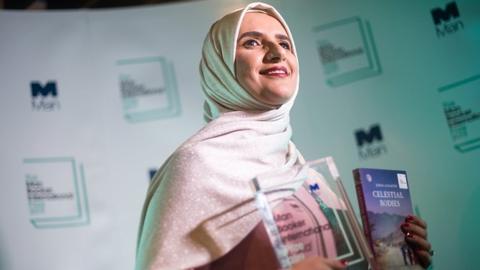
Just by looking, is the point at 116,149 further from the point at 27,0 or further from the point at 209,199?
the point at 209,199

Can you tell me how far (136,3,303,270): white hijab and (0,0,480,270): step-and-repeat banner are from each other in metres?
0.83

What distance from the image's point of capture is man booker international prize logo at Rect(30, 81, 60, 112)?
2.41m

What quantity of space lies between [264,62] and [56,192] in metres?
1.15

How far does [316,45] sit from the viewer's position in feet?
8.30

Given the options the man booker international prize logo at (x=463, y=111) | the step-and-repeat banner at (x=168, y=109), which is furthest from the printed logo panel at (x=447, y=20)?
the man booker international prize logo at (x=463, y=111)

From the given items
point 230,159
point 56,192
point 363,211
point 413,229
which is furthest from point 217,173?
point 56,192

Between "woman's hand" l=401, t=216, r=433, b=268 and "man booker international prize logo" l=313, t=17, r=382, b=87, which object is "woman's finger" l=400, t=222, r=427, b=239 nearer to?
"woman's hand" l=401, t=216, r=433, b=268

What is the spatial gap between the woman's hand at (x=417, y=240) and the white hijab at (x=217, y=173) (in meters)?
0.28

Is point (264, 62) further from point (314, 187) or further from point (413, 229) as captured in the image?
point (413, 229)

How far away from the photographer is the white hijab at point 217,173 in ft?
4.30

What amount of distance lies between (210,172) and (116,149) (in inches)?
45.5

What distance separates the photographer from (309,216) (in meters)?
1.28

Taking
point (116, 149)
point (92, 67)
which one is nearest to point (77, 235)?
point (116, 149)

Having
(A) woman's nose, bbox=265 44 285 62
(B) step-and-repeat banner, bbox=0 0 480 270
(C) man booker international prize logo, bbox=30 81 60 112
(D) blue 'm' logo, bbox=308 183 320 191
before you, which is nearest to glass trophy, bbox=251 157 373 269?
(D) blue 'm' logo, bbox=308 183 320 191
